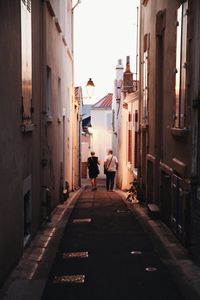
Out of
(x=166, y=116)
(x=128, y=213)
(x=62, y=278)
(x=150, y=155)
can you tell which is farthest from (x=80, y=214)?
(x=62, y=278)

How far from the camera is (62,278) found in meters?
7.34

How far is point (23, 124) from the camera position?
829 cm

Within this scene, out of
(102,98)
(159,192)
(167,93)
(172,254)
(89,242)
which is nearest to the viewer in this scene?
(172,254)

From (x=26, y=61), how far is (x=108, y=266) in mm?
3361

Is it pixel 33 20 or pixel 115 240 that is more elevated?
pixel 33 20

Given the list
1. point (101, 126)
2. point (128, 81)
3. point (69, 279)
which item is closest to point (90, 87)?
point (128, 81)

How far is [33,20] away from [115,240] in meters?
4.10

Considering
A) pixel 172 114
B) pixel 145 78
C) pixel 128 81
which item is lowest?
pixel 172 114

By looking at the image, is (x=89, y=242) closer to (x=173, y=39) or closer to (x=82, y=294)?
(x=82, y=294)

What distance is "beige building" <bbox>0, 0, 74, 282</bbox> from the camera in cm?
680

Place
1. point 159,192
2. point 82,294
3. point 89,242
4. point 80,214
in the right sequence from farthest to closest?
point 80,214 < point 159,192 < point 89,242 < point 82,294

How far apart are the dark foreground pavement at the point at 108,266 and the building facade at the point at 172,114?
0.77 m

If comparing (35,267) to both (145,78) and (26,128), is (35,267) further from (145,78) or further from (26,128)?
(145,78)

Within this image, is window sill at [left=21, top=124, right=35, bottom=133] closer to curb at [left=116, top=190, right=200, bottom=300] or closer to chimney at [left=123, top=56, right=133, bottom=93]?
curb at [left=116, top=190, right=200, bottom=300]
